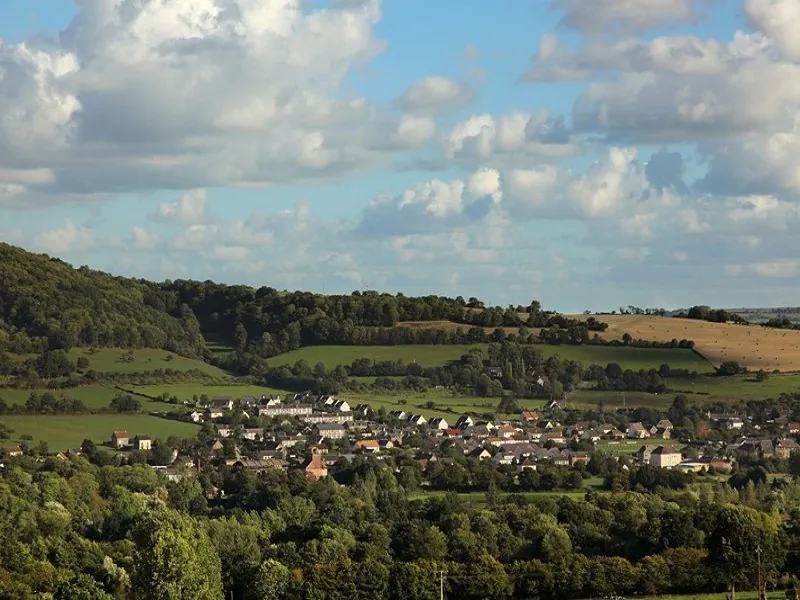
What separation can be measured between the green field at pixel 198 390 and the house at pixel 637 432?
40.6m

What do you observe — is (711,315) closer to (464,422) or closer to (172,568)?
(464,422)

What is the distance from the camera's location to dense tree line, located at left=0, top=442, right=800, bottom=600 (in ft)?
Answer: 249

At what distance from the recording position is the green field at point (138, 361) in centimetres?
16262

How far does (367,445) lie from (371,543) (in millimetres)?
51895

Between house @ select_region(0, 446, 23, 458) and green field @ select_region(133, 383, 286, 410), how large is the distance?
A: 3243 cm

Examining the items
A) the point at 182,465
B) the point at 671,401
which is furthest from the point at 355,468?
the point at 671,401

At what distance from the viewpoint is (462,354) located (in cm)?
17388

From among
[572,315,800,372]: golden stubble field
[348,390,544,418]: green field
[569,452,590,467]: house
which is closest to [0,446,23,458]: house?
[569,452,590,467]: house

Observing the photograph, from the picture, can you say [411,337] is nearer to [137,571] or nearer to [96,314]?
[96,314]

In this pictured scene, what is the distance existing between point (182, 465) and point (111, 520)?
2782cm

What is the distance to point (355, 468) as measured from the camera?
120688 mm

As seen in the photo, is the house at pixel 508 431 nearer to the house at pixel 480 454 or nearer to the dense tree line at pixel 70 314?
the house at pixel 480 454

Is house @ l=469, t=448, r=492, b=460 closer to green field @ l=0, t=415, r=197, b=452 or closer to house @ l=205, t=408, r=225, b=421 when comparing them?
green field @ l=0, t=415, r=197, b=452

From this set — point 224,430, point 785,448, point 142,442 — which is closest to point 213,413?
point 224,430
